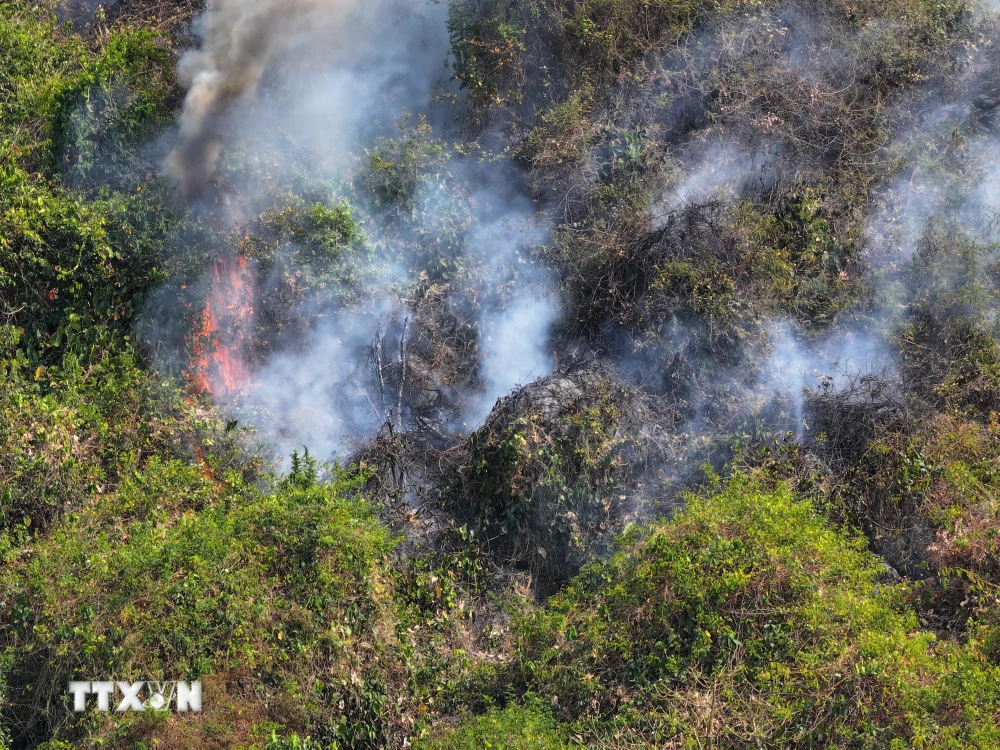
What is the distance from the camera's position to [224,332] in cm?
1221

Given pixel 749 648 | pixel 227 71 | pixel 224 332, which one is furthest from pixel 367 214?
pixel 749 648

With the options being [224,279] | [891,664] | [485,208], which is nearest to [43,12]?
[224,279]

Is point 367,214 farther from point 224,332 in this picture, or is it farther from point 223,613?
A: point 223,613

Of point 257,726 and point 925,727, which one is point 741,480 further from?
point 257,726

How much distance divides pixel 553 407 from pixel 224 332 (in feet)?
11.3

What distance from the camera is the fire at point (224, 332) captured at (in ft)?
39.5

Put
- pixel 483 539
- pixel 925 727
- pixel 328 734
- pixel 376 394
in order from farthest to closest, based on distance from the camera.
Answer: pixel 376 394
pixel 483 539
pixel 328 734
pixel 925 727

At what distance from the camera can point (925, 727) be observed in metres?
8.73

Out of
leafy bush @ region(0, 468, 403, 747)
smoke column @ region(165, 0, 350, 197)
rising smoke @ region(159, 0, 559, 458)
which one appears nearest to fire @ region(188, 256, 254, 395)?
rising smoke @ region(159, 0, 559, 458)

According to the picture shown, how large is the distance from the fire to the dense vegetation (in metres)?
0.09

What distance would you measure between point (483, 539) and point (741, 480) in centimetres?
230

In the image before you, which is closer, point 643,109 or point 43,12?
point 643,109

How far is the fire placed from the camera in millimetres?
12039

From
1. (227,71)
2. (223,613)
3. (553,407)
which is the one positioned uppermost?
(227,71)
